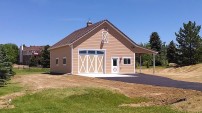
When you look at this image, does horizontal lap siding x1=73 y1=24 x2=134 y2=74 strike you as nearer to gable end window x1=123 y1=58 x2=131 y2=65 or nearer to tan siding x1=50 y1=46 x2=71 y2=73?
gable end window x1=123 y1=58 x2=131 y2=65

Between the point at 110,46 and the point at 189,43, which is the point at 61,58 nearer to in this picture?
the point at 110,46

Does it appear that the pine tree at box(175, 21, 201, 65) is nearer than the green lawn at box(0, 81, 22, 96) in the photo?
No

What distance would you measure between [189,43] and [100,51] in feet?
115

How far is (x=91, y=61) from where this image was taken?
41.0 meters

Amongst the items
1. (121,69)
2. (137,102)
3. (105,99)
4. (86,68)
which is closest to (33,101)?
(105,99)

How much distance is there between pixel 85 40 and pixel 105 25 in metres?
3.11

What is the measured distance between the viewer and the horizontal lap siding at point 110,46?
40.7 m

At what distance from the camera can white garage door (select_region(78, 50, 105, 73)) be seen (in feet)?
133

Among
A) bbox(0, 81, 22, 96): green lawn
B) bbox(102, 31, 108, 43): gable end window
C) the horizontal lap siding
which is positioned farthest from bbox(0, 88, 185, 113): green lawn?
bbox(102, 31, 108, 43): gable end window

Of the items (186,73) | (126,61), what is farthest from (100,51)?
(186,73)

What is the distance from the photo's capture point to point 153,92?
2141 cm

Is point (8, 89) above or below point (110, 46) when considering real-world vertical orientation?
below

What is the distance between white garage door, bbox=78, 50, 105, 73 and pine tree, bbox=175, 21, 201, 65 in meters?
34.3

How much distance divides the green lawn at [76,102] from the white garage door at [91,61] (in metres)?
20.7
